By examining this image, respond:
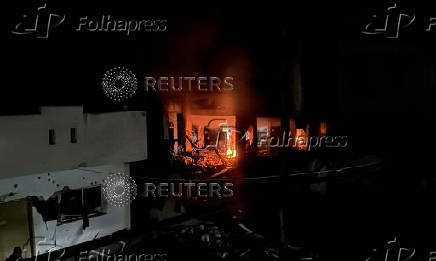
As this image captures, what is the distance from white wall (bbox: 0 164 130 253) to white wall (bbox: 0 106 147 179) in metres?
0.17

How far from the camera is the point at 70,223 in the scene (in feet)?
24.1

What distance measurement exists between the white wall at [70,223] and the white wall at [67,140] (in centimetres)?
17

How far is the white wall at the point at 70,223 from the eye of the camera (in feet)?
21.4

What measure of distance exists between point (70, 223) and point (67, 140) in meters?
1.85

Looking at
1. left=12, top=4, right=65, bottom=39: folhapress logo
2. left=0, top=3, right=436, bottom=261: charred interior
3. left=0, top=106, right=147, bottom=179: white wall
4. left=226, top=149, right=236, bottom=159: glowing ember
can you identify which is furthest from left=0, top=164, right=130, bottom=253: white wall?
left=226, top=149, right=236, bottom=159: glowing ember

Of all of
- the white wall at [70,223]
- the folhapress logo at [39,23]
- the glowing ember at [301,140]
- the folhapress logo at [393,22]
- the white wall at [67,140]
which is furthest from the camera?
the glowing ember at [301,140]

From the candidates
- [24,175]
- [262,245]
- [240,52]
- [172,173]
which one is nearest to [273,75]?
[240,52]

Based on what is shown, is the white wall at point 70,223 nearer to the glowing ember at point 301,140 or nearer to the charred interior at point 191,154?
the charred interior at point 191,154

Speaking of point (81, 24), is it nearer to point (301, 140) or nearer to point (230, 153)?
point (230, 153)

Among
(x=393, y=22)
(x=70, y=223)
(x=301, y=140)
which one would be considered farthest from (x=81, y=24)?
(x=301, y=140)

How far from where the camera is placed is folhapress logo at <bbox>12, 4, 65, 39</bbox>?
20.2ft

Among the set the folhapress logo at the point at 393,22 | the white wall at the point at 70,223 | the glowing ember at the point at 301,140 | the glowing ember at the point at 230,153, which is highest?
the folhapress logo at the point at 393,22

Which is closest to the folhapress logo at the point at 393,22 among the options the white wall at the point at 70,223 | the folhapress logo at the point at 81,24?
the folhapress logo at the point at 81,24

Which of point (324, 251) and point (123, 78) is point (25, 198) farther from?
point (324, 251)
